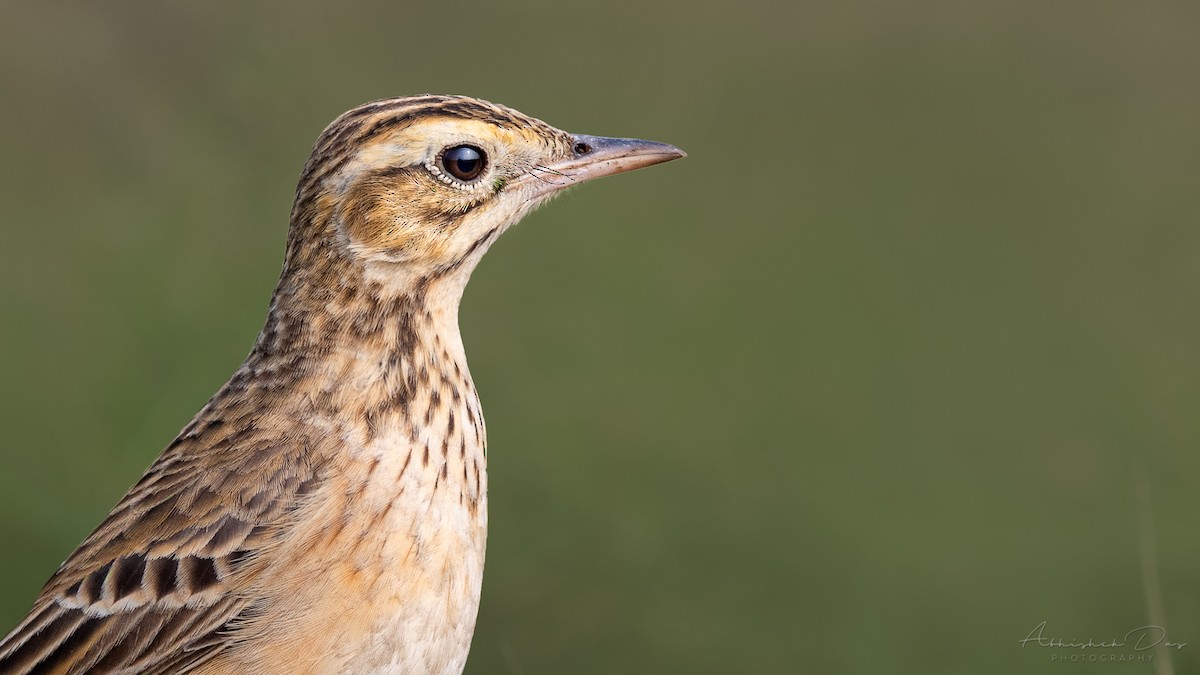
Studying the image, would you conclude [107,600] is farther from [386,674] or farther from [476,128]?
[476,128]

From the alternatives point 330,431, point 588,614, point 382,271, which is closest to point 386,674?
point 330,431

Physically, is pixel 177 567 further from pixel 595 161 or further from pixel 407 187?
pixel 595 161

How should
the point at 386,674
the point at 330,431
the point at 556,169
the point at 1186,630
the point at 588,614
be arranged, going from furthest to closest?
the point at 588,614, the point at 1186,630, the point at 556,169, the point at 330,431, the point at 386,674
